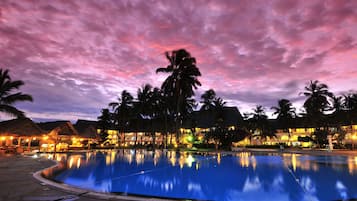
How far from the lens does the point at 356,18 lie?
17703 mm

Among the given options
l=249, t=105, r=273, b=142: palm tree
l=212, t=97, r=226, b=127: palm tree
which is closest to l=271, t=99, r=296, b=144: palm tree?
l=249, t=105, r=273, b=142: palm tree

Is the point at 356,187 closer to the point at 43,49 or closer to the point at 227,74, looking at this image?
the point at 43,49

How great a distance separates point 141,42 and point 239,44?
10231mm

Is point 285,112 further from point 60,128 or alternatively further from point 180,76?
point 60,128

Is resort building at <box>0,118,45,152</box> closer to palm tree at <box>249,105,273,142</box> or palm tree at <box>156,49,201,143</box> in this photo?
palm tree at <box>156,49,201,143</box>

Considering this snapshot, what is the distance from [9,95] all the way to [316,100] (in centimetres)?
4745

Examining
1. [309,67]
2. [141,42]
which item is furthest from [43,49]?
[309,67]

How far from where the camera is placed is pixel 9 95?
18422 mm

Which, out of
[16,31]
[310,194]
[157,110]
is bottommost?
[310,194]

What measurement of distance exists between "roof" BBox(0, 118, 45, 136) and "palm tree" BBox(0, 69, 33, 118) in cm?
1024

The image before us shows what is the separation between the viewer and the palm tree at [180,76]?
3728 cm

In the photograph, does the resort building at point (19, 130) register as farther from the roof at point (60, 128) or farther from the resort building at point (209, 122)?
the resort building at point (209, 122)

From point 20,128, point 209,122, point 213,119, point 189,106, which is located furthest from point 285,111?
point 20,128

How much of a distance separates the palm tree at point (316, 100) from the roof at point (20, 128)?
44923mm
